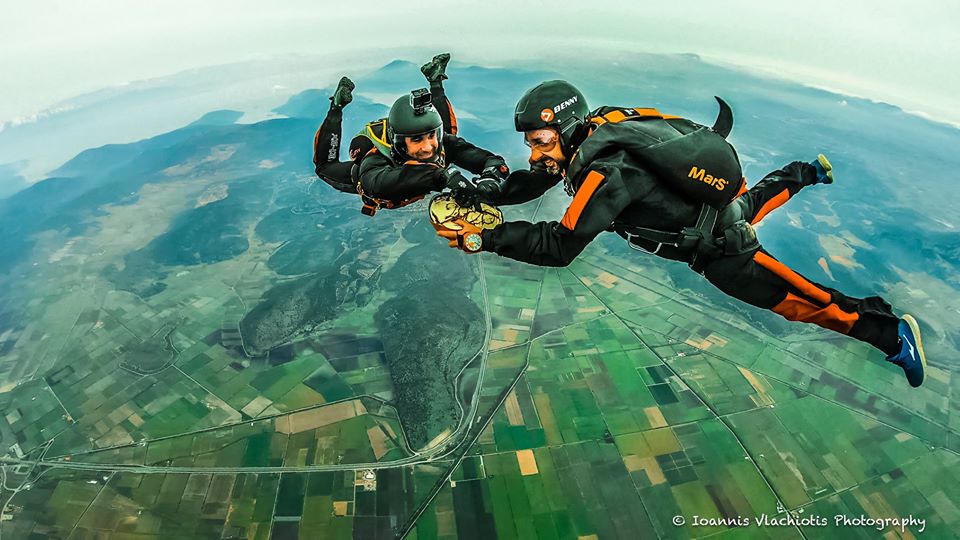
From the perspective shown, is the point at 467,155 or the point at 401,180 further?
the point at 467,155

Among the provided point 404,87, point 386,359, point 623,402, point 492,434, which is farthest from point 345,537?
point 404,87

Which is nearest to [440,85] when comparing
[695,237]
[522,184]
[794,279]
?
[522,184]

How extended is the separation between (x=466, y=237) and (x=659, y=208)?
1835 mm

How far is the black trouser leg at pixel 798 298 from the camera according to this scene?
4770 millimetres

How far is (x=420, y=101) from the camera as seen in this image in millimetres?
5367

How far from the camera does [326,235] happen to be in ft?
144

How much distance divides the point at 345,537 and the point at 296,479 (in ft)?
12.1

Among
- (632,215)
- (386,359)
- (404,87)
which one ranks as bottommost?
(386,359)

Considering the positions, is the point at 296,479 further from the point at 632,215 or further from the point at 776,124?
the point at 776,124

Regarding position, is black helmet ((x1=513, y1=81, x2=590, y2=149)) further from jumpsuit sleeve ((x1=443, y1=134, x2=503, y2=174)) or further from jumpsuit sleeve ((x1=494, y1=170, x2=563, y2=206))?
jumpsuit sleeve ((x1=443, y1=134, x2=503, y2=174))

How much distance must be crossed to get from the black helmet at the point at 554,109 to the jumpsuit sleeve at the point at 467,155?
123 cm

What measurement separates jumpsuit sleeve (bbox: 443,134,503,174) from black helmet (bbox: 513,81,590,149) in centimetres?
123

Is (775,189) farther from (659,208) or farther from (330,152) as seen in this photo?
(330,152)

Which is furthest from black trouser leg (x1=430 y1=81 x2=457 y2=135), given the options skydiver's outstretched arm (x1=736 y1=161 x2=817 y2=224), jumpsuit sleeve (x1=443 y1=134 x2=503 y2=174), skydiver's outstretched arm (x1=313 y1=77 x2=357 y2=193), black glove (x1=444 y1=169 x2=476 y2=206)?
skydiver's outstretched arm (x1=736 y1=161 x2=817 y2=224)
